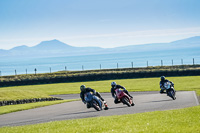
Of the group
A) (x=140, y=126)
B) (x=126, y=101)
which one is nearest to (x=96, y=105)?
(x=126, y=101)

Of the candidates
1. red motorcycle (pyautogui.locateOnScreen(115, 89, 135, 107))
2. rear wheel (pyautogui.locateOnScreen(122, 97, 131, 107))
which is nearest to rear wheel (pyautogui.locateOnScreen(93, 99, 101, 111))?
red motorcycle (pyautogui.locateOnScreen(115, 89, 135, 107))

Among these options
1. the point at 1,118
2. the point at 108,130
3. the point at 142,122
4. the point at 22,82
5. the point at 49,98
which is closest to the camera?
the point at 108,130

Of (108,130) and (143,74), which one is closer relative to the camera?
(108,130)

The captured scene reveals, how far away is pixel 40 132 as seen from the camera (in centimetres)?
1314

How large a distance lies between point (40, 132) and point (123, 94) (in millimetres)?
9090

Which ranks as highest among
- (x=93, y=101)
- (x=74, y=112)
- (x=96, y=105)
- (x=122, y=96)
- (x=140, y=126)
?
(x=122, y=96)

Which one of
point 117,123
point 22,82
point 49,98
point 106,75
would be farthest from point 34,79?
point 117,123

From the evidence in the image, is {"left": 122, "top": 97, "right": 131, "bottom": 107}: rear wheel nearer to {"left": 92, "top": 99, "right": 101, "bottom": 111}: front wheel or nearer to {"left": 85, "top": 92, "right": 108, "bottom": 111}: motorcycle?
{"left": 85, "top": 92, "right": 108, "bottom": 111}: motorcycle

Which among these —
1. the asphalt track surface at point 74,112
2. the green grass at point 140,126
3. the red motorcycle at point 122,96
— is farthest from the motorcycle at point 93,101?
the green grass at point 140,126

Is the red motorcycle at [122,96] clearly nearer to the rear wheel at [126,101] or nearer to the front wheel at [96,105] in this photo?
the rear wheel at [126,101]

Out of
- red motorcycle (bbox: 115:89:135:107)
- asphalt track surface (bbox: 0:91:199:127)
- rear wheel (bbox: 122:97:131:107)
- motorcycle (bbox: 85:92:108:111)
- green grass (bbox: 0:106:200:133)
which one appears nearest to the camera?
green grass (bbox: 0:106:200:133)

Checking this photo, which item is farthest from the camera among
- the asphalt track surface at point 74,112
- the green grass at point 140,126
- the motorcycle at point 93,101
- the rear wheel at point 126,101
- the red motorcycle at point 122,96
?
the rear wheel at point 126,101

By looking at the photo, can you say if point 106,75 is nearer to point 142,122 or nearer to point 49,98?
point 49,98

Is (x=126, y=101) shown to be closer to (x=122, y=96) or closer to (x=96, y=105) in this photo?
(x=122, y=96)
